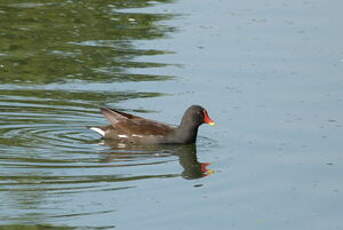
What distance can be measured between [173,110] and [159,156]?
1779 millimetres

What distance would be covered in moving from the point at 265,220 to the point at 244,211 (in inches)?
12.5

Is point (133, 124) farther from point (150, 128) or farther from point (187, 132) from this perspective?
point (187, 132)

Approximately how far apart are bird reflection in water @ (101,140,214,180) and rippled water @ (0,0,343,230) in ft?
0.09

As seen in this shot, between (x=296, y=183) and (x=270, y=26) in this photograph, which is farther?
(x=270, y=26)

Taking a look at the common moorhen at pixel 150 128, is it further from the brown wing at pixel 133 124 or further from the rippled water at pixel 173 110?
the rippled water at pixel 173 110

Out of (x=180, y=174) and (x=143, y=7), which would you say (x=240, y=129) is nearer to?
(x=180, y=174)

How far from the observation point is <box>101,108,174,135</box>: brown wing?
13773mm

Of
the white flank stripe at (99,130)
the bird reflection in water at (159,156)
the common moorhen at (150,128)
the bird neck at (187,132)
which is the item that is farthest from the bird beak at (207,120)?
the white flank stripe at (99,130)

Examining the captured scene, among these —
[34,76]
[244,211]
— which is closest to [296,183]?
[244,211]

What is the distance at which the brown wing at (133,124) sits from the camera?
13773 millimetres

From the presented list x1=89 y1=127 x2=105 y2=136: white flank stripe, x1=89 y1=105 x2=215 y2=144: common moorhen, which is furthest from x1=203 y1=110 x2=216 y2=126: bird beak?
x1=89 y1=127 x2=105 y2=136: white flank stripe

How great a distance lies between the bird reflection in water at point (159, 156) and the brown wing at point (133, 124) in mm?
195

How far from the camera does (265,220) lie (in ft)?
34.7

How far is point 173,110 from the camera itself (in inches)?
587
